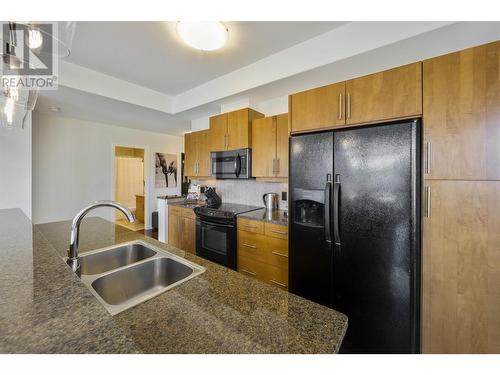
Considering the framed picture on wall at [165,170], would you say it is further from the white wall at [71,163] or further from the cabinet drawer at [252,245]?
the cabinet drawer at [252,245]

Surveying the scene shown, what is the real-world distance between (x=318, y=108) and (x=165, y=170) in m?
4.89

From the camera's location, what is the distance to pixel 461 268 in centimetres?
127

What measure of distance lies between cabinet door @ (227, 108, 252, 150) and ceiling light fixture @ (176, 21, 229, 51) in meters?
0.97

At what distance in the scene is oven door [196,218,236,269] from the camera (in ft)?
A: 8.23

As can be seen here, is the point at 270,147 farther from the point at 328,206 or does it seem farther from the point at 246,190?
the point at 328,206

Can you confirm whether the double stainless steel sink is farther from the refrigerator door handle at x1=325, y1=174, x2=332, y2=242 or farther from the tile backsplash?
the tile backsplash

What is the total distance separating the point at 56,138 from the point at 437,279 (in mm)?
5778

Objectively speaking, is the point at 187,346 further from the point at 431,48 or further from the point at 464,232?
the point at 431,48

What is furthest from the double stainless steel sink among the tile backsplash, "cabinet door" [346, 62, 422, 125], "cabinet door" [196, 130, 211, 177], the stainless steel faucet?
"cabinet door" [196, 130, 211, 177]

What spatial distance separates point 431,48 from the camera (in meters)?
1.70

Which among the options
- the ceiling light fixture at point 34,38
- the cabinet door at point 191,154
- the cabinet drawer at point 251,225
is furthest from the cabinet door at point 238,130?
the ceiling light fixture at point 34,38

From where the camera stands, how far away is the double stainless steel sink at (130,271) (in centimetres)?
104

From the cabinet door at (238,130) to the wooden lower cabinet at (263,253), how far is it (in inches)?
41.1

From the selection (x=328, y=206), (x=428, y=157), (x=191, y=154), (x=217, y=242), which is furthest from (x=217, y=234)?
(x=428, y=157)
